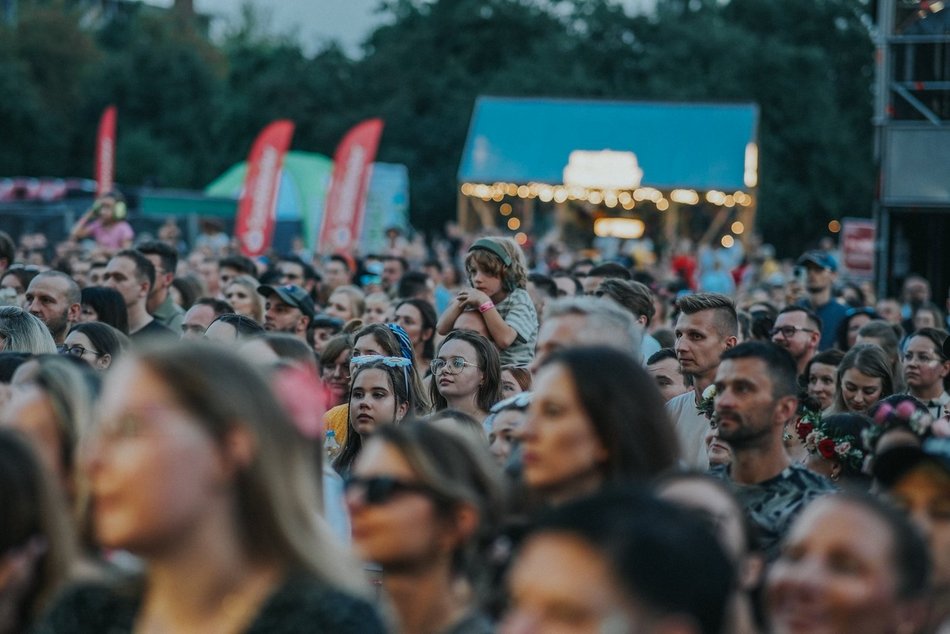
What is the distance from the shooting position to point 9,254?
1216 cm

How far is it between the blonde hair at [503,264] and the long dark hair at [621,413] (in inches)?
186

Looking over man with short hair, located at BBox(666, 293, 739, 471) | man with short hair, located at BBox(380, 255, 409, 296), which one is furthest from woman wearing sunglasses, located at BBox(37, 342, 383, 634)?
man with short hair, located at BBox(380, 255, 409, 296)

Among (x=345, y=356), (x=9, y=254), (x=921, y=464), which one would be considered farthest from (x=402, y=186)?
(x=921, y=464)

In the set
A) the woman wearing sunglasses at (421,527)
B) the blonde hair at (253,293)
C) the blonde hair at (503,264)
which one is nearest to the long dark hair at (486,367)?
the blonde hair at (503,264)

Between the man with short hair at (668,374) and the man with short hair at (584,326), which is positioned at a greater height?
the man with short hair at (584,326)

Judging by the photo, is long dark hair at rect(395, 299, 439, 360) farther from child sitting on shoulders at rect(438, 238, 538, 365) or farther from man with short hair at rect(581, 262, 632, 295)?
child sitting on shoulders at rect(438, 238, 538, 365)

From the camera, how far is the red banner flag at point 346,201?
21641 mm

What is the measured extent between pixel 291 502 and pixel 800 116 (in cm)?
4975

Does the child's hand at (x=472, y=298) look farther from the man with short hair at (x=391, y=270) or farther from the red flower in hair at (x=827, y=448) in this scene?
the man with short hair at (x=391, y=270)

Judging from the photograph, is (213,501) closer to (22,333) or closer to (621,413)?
(621,413)

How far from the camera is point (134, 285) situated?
32.7 feet

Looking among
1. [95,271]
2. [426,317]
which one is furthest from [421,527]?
[95,271]

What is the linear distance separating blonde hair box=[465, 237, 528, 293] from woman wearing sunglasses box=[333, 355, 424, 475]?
1.30m

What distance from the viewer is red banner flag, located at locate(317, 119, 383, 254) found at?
21641 millimetres
